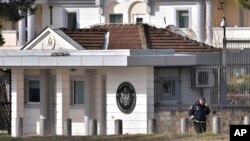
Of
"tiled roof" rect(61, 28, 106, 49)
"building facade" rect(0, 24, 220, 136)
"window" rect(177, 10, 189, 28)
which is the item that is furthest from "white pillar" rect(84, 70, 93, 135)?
"window" rect(177, 10, 189, 28)

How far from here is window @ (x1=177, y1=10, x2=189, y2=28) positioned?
74.9 m

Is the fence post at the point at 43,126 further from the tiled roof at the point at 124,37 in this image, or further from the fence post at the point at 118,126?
the tiled roof at the point at 124,37

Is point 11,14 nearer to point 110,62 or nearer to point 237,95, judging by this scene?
point 110,62

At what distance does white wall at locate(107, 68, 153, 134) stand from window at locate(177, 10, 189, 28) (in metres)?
24.2

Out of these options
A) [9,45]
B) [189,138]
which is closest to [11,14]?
[189,138]

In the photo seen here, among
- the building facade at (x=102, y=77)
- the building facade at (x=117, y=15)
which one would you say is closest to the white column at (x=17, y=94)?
the building facade at (x=102, y=77)

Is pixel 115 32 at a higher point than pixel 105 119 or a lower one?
higher

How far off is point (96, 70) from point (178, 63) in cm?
344

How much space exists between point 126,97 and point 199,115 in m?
6.23

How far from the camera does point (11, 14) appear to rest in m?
41.2

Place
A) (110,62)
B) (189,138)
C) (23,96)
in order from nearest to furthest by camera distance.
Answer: (189,138) → (110,62) → (23,96)

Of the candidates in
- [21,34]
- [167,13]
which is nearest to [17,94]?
[167,13]

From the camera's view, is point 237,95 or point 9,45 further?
point 9,45

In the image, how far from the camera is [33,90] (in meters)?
53.9
